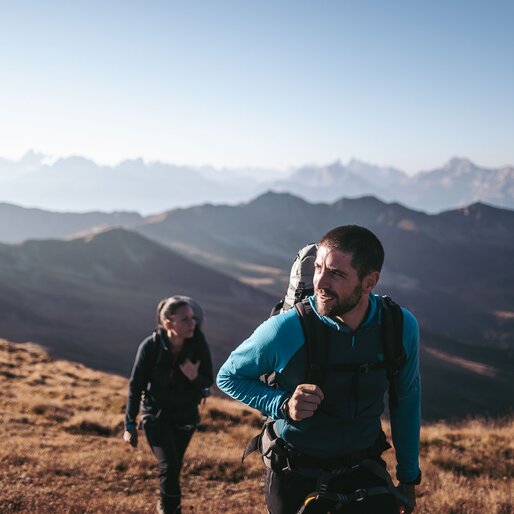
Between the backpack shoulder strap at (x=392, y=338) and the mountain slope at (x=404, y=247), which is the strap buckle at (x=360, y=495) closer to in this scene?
the backpack shoulder strap at (x=392, y=338)

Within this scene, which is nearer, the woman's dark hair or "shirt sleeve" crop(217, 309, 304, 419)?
"shirt sleeve" crop(217, 309, 304, 419)

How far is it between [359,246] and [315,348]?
26.2 inches

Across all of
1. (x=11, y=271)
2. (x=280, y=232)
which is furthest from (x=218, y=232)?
(x=11, y=271)

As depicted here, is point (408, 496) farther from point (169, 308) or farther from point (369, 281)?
point (169, 308)

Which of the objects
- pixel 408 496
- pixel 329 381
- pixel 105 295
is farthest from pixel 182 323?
pixel 105 295

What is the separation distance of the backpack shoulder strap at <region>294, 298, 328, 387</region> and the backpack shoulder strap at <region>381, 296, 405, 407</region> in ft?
1.34

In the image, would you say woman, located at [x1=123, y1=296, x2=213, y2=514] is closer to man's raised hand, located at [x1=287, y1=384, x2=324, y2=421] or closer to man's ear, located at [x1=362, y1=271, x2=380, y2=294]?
man's raised hand, located at [x1=287, y1=384, x2=324, y2=421]

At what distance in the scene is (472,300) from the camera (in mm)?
109938

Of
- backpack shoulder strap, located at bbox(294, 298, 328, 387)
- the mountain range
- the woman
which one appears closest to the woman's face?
the woman

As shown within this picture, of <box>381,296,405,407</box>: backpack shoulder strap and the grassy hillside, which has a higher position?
<box>381,296,405,407</box>: backpack shoulder strap

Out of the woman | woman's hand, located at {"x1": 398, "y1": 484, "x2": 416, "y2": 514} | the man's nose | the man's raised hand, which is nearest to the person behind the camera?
the man's raised hand

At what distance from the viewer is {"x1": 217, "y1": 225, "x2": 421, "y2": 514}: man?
2.74 meters

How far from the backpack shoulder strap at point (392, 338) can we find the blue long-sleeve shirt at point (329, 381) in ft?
0.13

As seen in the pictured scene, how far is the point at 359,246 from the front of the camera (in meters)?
2.76
